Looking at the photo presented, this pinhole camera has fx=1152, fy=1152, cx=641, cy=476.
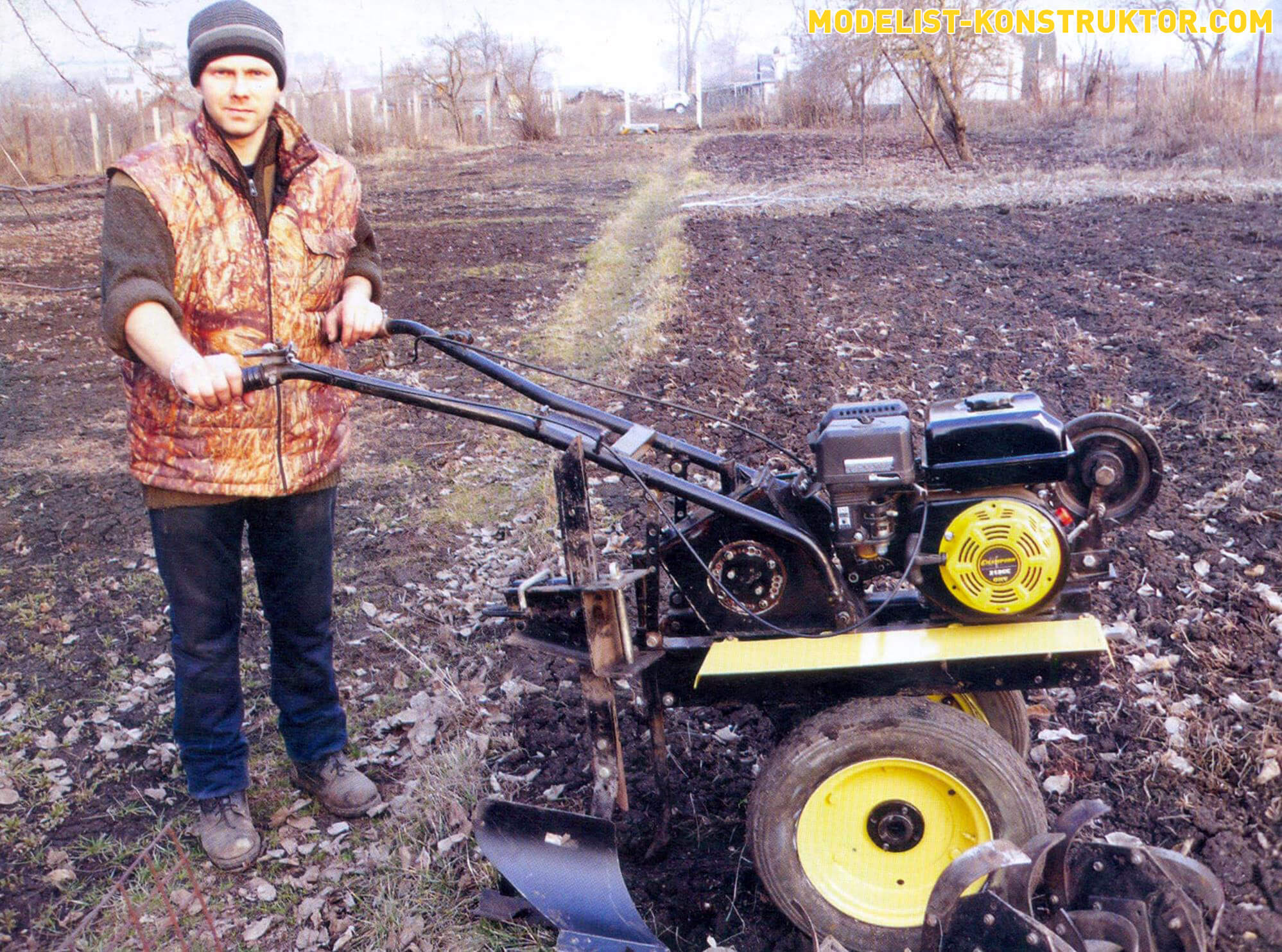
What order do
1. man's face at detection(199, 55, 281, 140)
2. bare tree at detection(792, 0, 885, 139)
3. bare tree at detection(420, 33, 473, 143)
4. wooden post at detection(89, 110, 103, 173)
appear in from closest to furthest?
man's face at detection(199, 55, 281, 140) < wooden post at detection(89, 110, 103, 173) < bare tree at detection(792, 0, 885, 139) < bare tree at detection(420, 33, 473, 143)

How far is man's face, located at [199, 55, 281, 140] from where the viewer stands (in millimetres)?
2861

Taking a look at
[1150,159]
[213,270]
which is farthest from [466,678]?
[1150,159]

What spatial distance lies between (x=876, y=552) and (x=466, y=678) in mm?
2025

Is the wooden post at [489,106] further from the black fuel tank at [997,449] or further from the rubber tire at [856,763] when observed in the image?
the rubber tire at [856,763]

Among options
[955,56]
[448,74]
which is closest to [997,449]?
[955,56]

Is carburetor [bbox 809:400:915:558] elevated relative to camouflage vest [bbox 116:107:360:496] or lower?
lower

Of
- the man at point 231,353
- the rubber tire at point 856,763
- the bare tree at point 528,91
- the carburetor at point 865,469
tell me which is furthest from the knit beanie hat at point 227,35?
the bare tree at point 528,91

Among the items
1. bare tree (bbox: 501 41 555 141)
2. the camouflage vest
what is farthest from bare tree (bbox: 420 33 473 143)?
the camouflage vest

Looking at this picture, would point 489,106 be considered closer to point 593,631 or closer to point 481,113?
point 481,113

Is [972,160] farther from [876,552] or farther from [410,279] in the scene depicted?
[876,552]

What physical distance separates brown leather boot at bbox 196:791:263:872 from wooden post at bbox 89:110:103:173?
74.4 feet

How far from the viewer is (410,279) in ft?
40.4

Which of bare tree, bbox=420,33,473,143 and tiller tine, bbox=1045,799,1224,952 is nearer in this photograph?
tiller tine, bbox=1045,799,1224,952

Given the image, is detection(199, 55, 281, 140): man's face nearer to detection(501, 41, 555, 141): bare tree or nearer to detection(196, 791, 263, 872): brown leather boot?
detection(196, 791, 263, 872): brown leather boot
